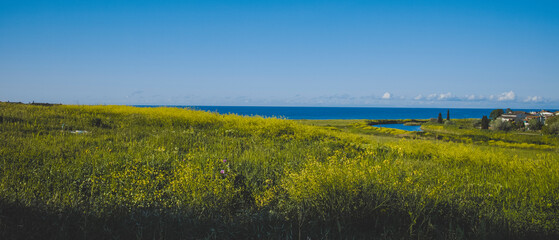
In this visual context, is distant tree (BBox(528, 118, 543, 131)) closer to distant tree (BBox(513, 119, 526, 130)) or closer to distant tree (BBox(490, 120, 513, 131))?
distant tree (BBox(513, 119, 526, 130))

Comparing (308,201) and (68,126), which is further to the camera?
(68,126)

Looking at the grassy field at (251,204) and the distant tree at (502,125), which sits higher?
the grassy field at (251,204)

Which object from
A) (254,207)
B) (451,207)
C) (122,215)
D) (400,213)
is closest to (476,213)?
(451,207)

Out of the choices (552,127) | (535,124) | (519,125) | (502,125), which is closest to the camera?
(552,127)

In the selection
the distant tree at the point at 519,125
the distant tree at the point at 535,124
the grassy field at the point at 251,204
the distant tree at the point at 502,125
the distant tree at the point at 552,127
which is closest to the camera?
the grassy field at the point at 251,204

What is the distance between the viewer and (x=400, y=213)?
3.81 meters

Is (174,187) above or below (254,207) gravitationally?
above

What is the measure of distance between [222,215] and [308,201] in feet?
3.92

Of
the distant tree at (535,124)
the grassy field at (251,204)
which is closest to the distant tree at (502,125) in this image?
the distant tree at (535,124)

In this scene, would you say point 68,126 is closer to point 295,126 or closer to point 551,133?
point 295,126

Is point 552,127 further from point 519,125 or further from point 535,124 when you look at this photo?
point 519,125

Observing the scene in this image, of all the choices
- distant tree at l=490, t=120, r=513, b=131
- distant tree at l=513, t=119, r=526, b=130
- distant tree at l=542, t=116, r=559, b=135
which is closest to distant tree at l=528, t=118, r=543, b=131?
distant tree at l=513, t=119, r=526, b=130

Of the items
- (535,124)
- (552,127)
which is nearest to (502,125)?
(535,124)

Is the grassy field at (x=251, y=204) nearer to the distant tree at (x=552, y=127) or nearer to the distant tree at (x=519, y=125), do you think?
the distant tree at (x=552, y=127)
